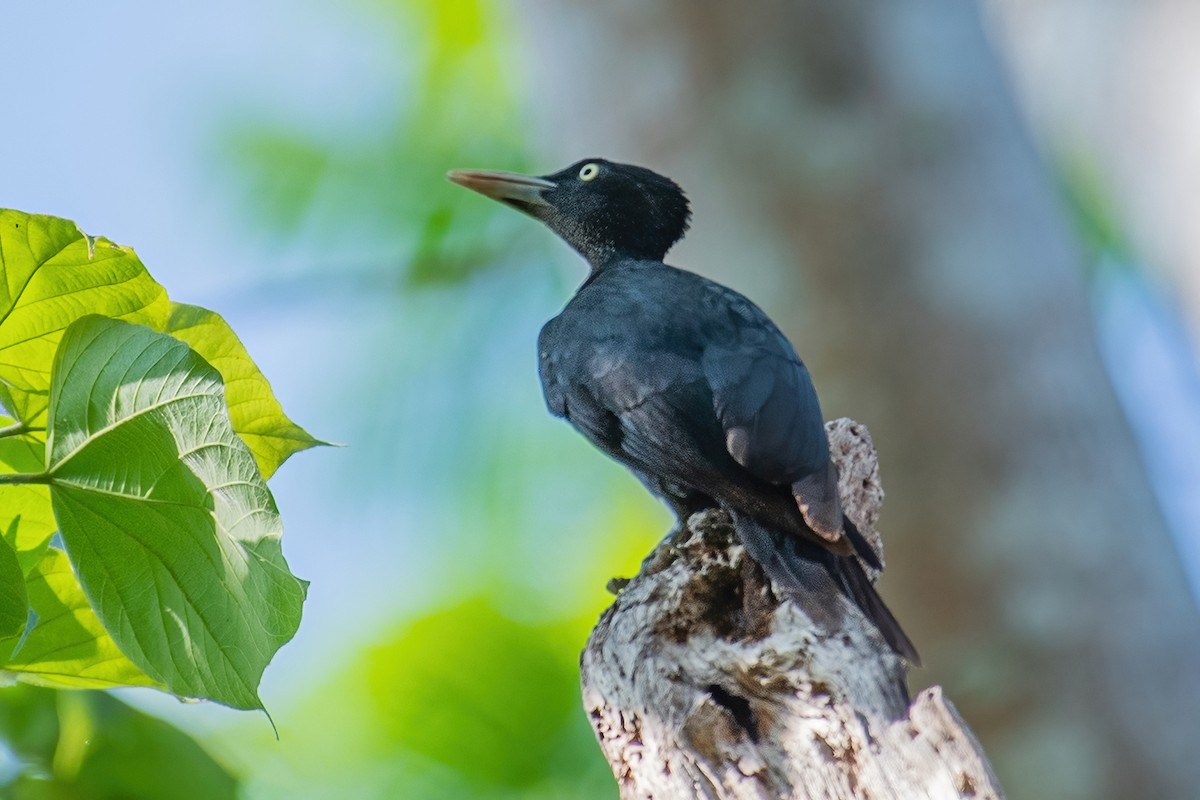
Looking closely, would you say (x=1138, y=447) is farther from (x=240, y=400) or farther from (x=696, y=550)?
(x=240, y=400)

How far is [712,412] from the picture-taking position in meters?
2.79

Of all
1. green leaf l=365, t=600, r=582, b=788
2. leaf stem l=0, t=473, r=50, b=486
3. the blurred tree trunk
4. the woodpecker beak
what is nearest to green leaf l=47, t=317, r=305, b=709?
leaf stem l=0, t=473, r=50, b=486

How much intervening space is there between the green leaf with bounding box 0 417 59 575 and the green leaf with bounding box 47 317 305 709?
0.80 feet

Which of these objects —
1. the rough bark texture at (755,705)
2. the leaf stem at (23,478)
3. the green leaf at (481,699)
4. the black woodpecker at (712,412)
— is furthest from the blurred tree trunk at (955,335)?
the leaf stem at (23,478)

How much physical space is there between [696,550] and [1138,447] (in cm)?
239

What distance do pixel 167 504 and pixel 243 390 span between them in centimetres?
31

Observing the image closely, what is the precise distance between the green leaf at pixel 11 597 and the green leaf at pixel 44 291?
1.08ft

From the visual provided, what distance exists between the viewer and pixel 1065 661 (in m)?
4.07

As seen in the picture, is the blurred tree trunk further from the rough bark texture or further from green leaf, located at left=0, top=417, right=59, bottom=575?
green leaf, located at left=0, top=417, right=59, bottom=575

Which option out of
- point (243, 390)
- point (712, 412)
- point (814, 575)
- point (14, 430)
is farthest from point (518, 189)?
point (14, 430)

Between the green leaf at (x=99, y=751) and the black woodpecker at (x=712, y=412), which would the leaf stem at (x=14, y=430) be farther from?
the black woodpecker at (x=712, y=412)

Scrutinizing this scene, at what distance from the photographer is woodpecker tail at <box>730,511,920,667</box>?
92.8 inches

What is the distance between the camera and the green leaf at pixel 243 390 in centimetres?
175

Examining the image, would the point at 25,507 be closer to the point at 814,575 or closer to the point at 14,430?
the point at 14,430
